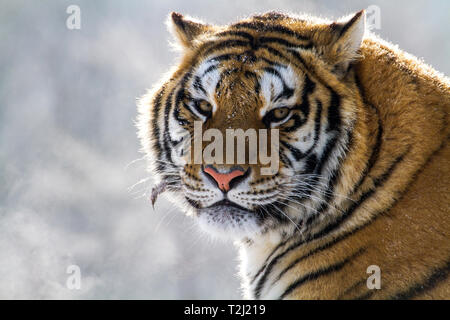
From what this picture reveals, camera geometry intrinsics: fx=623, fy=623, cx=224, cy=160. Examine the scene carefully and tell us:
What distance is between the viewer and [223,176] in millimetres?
2109

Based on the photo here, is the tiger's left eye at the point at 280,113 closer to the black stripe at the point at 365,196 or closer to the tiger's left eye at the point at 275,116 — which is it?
the tiger's left eye at the point at 275,116

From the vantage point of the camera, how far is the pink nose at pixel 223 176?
211 centimetres

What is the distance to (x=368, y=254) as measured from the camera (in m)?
2.06

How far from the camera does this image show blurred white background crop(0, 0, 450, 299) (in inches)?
282

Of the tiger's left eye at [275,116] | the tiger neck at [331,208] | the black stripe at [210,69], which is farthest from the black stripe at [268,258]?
the black stripe at [210,69]

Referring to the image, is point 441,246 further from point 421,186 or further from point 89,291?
point 89,291

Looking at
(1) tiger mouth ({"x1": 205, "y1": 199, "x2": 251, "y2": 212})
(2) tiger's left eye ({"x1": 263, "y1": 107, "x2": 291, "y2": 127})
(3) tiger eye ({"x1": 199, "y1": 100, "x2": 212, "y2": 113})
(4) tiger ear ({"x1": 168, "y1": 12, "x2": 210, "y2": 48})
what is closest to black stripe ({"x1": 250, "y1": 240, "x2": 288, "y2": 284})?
(1) tiger mouth ({"x1": 205, "y1": 199, "x2": 251, "y2": 212})

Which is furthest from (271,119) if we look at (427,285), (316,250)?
(427,285)

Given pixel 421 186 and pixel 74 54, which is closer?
pixel 421 186

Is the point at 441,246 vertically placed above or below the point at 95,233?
below

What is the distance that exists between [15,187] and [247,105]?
7.06 meters

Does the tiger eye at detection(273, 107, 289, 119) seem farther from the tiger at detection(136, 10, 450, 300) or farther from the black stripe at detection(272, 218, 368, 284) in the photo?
the black stripe at detection(272, 218, 368, 284)

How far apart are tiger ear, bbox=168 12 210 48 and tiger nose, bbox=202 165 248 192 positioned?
2.09 feet
